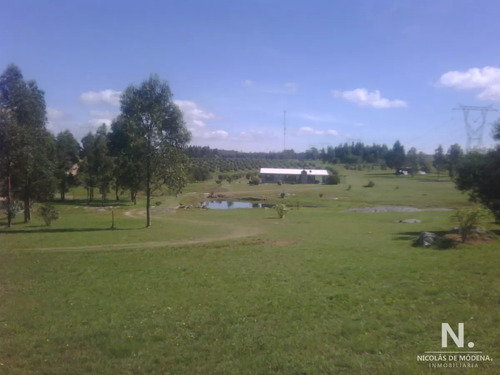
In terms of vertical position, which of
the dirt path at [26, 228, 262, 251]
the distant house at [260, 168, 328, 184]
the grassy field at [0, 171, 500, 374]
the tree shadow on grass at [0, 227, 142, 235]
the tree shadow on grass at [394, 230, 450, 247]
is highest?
the distant house at [260, 168, 328, 184]

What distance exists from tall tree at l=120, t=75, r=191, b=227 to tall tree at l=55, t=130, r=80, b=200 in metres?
26.7

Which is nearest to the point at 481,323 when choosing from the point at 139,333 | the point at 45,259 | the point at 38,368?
the point at 139,333

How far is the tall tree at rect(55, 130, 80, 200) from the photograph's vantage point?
63.4 meters

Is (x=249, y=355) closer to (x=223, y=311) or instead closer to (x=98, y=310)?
(x=223, y=311)

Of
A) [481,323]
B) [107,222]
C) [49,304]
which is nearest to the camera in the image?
[481,323]

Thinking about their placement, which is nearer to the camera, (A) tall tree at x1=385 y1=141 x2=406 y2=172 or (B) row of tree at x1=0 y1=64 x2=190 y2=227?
(B) row of tree at x1=0 y1=64 x2=190 y2=227

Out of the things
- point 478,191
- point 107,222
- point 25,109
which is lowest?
point 107,222

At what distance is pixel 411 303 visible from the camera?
34.5 ft

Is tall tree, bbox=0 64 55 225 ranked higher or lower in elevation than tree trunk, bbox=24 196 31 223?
higher

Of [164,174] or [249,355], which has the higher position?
[164,174]

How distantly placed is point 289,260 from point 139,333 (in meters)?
10.3

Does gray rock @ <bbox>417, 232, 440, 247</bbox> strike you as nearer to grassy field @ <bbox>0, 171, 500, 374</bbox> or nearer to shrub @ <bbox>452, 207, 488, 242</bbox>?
grassy field @ <bbox>0, 171, 500, 374</bbox>

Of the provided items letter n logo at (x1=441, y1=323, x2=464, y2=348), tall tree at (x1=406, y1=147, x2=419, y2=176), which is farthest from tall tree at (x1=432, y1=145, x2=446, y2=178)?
letter n logo at (x1=441, y1=323, x2=464, y2=348)

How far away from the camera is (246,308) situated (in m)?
10.8
